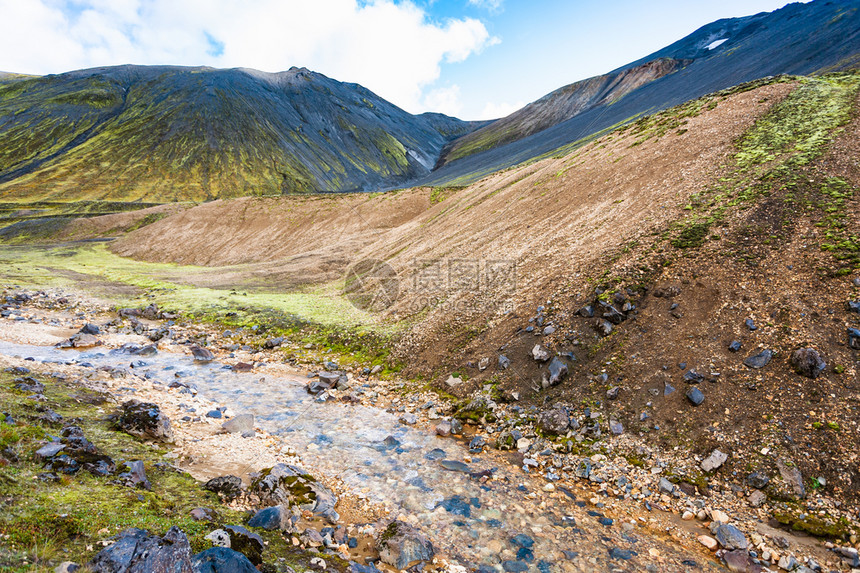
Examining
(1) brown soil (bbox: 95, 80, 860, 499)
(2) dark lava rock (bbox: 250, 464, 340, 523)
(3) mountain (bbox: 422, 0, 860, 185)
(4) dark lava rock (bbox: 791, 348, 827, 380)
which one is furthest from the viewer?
(3) mountain (bbox: 422, 0, 860, 185)

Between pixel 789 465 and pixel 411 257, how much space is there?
3228 centimetres

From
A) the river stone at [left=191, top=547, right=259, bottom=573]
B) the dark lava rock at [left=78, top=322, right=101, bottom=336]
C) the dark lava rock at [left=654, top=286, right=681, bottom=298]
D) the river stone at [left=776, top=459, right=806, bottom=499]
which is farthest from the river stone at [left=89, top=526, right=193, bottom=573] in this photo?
the dark lava rock at [left=78, top=322, right=101, bottom=336]

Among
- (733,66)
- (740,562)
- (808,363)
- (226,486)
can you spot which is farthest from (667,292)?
(733,66)

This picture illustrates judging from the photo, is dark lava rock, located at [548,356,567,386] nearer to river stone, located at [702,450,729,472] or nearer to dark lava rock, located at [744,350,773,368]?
river stone, located at [702,450,729,472]

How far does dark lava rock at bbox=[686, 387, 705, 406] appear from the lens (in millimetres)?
13510

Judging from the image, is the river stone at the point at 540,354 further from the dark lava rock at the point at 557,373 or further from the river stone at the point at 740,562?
the river stone at the point at 740,562

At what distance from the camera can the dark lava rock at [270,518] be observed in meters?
9.62

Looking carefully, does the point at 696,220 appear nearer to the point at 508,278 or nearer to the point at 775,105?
the point at 508,278

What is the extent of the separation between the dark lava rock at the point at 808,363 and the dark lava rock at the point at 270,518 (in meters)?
16.8

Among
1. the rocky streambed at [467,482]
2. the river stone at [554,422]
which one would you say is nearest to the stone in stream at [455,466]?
the rocky streambed at [467,482]

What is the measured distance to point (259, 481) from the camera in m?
11.2

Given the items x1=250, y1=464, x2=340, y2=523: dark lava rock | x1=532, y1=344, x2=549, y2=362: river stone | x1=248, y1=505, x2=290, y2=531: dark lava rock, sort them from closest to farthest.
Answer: x1=248, y1=505, x2=290, y2=531: dark lava rock → x1=250, y1=464, x2=340, y2=523: dark lava rock → x1=532, y1=344, x2=549, y2=362: river stone

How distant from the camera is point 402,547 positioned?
387 inches
